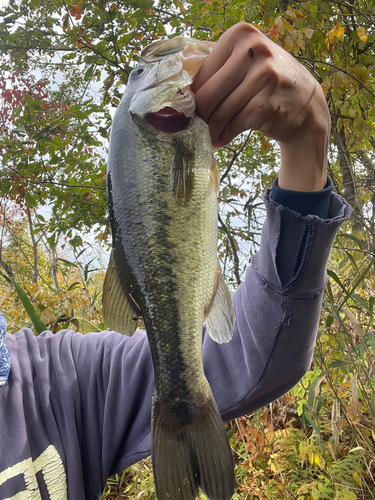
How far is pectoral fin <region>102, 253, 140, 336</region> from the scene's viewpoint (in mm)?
964

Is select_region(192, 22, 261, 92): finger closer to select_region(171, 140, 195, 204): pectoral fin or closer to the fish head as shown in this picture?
the fish head

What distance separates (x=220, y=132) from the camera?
112 centimetres

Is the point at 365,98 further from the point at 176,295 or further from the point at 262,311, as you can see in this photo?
the point at 176,295

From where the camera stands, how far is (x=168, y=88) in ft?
3.40

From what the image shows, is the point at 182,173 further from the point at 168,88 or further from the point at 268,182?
the point at 268,182

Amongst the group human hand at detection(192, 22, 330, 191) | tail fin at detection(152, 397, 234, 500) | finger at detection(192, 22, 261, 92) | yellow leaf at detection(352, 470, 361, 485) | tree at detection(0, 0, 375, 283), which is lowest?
yellow leaf at detection(352, 470, 361, 485)

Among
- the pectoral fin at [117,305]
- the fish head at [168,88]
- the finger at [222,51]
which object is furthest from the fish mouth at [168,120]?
the pectoral fin at [117,305]

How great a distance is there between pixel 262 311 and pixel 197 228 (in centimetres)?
36

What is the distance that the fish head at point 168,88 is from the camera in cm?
103

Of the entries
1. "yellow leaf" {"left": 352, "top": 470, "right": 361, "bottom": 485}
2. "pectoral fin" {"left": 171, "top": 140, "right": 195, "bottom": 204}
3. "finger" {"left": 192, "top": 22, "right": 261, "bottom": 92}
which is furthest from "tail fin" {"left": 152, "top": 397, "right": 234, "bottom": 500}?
"yellow leaf" {"left": 352, "top": 470, "right": 361, "bottom": 485}

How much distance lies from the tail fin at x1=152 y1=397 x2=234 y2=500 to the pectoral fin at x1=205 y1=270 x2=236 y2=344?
19 centimetres

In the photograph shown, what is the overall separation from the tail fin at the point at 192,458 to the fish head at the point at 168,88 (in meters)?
0.80

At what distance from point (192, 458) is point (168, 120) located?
924mm

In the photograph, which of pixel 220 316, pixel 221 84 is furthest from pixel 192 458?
pixel 221 84
